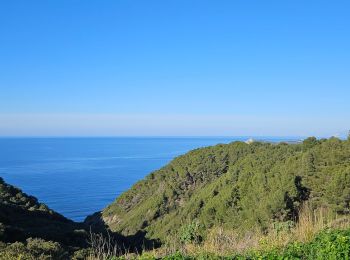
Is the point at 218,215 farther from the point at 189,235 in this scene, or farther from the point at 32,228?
the point at 32,228

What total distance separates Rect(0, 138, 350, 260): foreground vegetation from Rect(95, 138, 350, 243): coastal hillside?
105 mm

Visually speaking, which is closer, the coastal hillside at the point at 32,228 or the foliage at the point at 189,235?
the foliage at the point at 189,235

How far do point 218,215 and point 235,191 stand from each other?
2766mm

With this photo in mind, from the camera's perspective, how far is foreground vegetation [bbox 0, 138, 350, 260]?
6668mm

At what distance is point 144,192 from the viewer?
2381 inches

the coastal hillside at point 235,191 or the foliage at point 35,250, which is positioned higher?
the foliage at point 35,250


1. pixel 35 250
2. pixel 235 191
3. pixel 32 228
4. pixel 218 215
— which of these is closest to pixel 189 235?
pixel 32 228

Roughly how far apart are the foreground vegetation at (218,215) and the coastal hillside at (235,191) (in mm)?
105

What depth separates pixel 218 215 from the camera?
121 feet

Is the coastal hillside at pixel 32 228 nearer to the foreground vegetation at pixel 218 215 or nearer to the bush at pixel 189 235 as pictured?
the foreground vegetation at pixel 218 215

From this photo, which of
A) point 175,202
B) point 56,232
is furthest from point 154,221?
point 56,232

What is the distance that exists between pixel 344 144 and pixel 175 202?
88.8 feet

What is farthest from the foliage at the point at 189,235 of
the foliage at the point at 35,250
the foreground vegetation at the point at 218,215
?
the foliage at the point at 35,250

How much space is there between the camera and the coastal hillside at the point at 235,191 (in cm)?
2647
